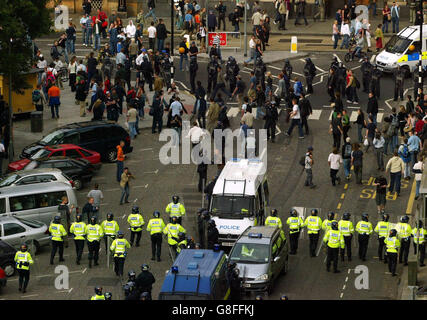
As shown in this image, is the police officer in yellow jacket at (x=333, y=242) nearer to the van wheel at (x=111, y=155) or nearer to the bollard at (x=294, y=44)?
the van wheel at (x=111, y=155)

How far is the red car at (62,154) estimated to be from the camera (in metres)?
39.0

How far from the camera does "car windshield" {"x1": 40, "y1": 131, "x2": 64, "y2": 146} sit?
40344 millimetres

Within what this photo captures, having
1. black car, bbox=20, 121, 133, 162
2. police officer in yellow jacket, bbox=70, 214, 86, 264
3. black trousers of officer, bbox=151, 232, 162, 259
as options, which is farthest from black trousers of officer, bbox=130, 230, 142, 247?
black car, bbox=20, 121, 133, 162

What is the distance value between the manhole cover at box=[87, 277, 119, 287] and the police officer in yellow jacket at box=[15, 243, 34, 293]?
66.9 inches

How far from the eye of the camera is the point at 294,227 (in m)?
32.0

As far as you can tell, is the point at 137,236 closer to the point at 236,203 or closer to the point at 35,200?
the point at 236,203

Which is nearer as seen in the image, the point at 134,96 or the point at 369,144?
the point at 369,144

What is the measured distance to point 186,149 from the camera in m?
41.7

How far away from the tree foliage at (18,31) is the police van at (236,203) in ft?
37.9

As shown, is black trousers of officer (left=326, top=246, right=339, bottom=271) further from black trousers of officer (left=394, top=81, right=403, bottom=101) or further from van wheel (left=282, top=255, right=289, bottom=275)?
black trousers of officer (left=394, top=81, right=403, bottom=101)
